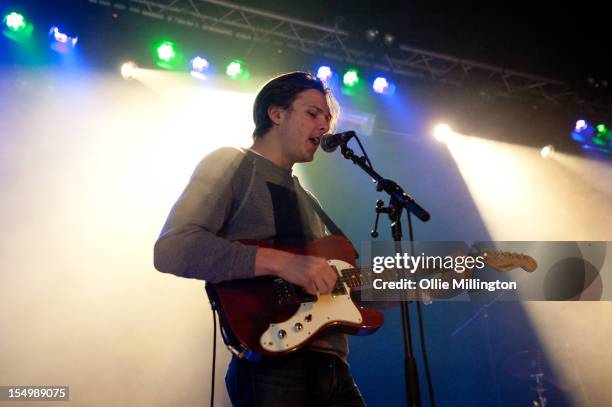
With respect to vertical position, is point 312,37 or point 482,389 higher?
point 312,37

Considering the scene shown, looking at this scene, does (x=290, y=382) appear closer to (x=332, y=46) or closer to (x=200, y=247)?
(x=200, y=247)

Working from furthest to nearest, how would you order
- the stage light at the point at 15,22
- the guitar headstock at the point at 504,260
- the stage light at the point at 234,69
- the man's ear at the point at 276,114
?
the stage light at the point at 234,69
the stage light at the point at 15,22
the man's ear at the point at 276,114
the guitar headstock at the point at 504,260

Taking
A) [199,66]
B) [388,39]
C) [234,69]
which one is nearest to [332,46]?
[388,39]

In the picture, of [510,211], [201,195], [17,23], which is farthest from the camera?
[510,211]

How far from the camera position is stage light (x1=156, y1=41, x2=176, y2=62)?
6035 millimetres

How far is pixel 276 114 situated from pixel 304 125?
24 centimetres

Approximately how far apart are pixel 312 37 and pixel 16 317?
16.2 ft

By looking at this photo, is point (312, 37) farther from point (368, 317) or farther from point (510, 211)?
point (368, 317)

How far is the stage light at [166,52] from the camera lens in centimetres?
604

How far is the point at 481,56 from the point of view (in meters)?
6.91

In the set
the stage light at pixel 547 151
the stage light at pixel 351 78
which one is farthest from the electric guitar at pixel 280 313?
the stage light at pixel 547 151

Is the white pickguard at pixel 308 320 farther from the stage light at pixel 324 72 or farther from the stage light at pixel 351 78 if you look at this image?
the stage light at pixel 351 78

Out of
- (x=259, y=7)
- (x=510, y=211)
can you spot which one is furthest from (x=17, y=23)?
(x=510, y=211)

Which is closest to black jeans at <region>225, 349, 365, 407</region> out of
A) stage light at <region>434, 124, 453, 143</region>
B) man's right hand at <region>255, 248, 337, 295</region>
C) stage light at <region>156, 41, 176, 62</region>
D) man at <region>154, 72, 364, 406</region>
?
man at <region>154, 72, 364, 406</region>
